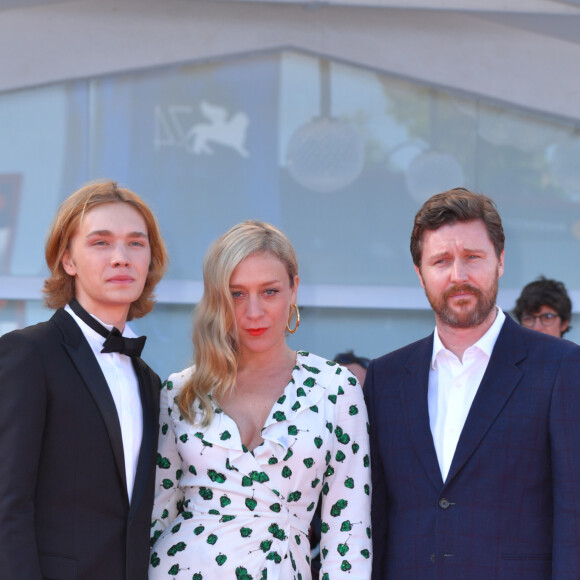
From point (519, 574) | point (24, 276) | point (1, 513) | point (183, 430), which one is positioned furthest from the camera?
point (24, 276)

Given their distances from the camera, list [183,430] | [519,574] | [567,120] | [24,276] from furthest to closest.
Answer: [567,120], [24,276], [183,430], [519,574]

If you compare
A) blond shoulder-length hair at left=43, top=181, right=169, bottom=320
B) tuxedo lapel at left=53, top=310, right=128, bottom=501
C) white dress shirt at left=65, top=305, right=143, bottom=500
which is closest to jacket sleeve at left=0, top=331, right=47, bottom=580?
tuxedo lapel at left=53, top=310, right=128, bottom=501

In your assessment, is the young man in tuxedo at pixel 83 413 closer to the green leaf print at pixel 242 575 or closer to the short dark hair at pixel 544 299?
the green leaf print at pixel 242 575

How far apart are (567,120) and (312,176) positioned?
190 centimetres

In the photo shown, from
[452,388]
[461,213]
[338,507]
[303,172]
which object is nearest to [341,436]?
[338,507]

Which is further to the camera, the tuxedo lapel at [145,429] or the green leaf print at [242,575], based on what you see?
the green leaf print at [242,575]

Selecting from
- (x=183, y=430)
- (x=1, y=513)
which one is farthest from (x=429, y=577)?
(x=1, y=513)

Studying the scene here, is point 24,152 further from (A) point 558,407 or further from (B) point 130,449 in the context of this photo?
(A) point 558,407

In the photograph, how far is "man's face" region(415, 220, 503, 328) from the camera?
3064 mm

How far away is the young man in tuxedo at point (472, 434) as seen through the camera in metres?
2.86

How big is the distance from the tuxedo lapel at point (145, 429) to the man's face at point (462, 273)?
0.97 meters

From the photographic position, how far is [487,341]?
3.12 meters

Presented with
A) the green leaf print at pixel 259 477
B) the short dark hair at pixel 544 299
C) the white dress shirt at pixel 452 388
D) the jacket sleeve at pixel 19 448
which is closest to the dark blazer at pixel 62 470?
the jacket sleeve at pixel 19 448

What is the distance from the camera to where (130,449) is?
285cm
